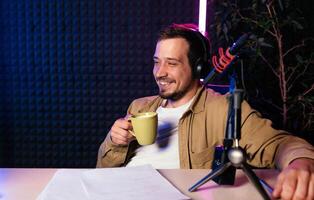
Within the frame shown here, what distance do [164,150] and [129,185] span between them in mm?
544

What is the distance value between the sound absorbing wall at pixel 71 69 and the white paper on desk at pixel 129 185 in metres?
1.66

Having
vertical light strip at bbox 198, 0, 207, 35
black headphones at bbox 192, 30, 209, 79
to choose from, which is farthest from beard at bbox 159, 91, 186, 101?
vertical light strip at bbox 198, 0, 207, 35

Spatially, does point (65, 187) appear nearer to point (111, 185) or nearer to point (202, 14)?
point (111, 185)

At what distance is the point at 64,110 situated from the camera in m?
2.72

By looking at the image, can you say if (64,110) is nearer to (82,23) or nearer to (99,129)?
(99,129)

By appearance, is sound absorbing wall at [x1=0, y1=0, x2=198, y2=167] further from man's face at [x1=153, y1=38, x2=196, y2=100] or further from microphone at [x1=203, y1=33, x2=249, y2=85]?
microphone at [x1=203, y1=33, x2=249, y2=85]

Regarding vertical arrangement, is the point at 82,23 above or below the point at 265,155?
above

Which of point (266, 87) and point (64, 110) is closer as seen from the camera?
point (266, 87)

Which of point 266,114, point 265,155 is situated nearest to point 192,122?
point 265,155

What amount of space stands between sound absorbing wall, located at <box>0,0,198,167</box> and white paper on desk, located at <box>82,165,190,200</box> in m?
1.66

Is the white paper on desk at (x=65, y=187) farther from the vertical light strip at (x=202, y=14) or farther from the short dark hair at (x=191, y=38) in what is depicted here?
the vertical light strip at (x=202, y=14)

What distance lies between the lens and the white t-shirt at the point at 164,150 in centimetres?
142

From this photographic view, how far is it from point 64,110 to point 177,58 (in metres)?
1.43

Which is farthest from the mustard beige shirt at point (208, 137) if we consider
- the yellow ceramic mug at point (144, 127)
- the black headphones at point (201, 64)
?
the yellow ceramic mug at point (144, 127)
